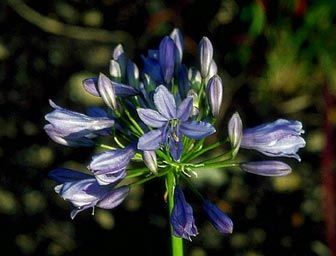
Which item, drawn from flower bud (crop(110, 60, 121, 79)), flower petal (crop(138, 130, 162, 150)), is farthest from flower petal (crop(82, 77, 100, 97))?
flower petal (crop(138, 130, 162, 150))

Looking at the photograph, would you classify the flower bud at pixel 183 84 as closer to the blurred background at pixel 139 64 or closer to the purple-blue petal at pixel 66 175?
the purple-blue petal at pixel 66 175

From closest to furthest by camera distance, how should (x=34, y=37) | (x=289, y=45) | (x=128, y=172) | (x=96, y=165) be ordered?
(x=96, y=165)
(x=128, y=172)
(x=289, y=45)
(x=34, y=37)

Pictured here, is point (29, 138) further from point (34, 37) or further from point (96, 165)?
point (96, 165)

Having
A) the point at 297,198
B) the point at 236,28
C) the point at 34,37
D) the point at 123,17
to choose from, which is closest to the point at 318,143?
the point at 297,198

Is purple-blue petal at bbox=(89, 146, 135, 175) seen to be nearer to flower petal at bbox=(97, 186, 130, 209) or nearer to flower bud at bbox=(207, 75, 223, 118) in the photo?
flower petal at bbox=(97, 186, 130, 209)

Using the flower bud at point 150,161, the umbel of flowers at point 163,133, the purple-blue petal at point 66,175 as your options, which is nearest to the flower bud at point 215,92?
the umbel of flowers at point 163,133
